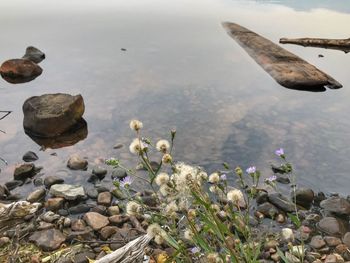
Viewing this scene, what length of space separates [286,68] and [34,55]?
1049 centimetres

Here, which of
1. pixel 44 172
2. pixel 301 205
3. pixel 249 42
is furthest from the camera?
pixel 249 42

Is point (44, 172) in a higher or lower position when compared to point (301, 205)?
lower

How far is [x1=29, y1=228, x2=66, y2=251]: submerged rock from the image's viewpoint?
18.4 feet

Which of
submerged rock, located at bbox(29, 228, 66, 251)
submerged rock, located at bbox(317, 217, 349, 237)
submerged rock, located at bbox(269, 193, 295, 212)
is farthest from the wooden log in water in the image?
submerged rock, located at bbox(29, 228, 66, 251)

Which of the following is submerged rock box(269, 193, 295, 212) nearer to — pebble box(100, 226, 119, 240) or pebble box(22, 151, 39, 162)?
pebble box(100, 226, 119, 240)

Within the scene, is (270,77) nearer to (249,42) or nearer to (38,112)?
(249,42)

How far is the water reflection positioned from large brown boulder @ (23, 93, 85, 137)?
0.11 metres

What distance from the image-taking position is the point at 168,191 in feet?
9.57

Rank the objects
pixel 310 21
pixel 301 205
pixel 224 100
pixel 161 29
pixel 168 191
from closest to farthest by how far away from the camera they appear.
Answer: pixel 168 191, pixel 301 205, pixel 224 100, pixel 161 29, pixel 310 21

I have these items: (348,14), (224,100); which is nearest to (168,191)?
(224,100)

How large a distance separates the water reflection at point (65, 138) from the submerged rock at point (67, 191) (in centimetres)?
229

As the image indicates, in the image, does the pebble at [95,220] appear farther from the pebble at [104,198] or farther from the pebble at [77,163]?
the pebble at [77,163]

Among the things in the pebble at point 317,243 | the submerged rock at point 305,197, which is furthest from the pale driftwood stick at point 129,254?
the submerged rock at point 305,197

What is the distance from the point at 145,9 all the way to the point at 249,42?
1339 centimetres
